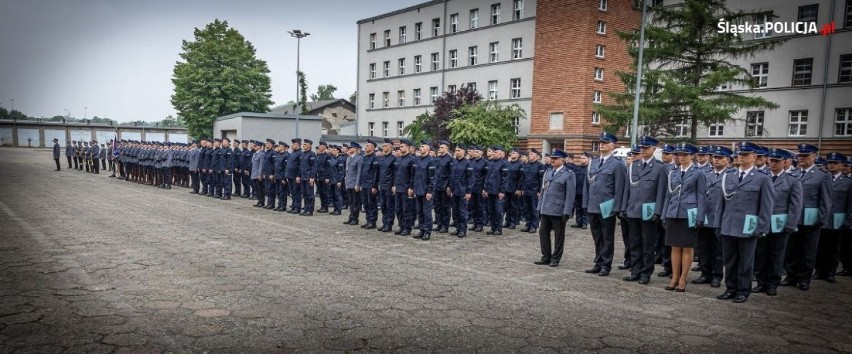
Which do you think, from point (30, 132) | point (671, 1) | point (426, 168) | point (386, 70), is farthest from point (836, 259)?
point (30, 132)

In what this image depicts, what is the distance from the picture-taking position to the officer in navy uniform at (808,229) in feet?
26.7

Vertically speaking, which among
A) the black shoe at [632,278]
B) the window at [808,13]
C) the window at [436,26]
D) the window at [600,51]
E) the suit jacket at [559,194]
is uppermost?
the window at [436,26]

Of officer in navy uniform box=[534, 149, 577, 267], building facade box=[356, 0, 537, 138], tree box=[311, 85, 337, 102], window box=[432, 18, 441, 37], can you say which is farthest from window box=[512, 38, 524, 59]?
tree box=[311, 85, 337, 102]

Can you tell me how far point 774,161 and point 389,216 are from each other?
765 centimetres

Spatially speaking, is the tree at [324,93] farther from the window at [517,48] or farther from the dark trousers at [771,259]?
the dark trousers at [771,259]

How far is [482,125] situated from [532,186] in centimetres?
1622

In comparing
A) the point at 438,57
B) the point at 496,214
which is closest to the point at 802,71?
the point at 438,57

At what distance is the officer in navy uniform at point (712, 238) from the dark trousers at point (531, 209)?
5.56m

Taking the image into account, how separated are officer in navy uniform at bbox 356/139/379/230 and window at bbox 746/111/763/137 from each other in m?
27.9

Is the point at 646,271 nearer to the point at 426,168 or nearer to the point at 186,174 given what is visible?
the point at 426,168

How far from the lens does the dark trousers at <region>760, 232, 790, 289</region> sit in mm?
7488

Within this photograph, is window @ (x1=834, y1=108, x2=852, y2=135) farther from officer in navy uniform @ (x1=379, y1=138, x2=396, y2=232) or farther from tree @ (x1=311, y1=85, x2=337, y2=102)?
tree @ (x1=311, y1=85, x2=337, y2=102)

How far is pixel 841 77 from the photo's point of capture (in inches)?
1157

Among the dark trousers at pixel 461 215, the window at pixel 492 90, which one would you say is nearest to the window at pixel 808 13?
the window at pixel 492 90
